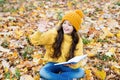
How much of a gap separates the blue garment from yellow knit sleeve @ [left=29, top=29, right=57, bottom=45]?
39 cm

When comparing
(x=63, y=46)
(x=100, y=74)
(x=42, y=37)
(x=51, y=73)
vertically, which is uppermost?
(x=42, y=37)

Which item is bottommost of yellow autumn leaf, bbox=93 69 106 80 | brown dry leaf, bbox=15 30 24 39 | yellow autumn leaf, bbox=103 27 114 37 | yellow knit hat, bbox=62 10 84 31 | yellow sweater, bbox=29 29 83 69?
yellow autumn leaf, bbox=93 69 106 80

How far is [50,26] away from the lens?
754cm

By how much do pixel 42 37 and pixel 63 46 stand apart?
39 cm

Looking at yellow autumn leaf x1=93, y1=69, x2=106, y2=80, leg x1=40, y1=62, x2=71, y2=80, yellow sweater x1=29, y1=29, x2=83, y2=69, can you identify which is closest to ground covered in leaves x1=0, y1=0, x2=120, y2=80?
yellow autumn leaf x1=93, y1=69, x2=106, y2=80

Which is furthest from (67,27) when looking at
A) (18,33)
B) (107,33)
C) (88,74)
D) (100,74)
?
(107,33)

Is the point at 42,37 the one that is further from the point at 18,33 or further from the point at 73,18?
the point at 18,33

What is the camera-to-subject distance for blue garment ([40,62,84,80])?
14.8 feet

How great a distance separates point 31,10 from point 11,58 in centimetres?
319

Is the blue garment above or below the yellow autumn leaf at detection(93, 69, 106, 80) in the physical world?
above

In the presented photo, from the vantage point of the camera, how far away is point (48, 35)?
14.7 ft

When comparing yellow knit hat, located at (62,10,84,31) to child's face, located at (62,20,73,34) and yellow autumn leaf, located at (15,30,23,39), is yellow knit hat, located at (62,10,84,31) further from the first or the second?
yellow autumn leaf, located at (15,30,23,39)

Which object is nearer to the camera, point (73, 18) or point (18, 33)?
point (73, 18)

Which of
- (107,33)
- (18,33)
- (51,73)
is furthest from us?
(107,33)
